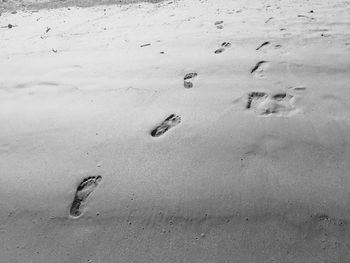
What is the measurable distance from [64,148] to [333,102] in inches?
66.0

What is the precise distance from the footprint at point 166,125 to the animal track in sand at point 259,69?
→ 75cm

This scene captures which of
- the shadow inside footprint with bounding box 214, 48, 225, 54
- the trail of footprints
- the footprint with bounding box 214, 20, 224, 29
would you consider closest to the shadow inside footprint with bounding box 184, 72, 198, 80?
the trail of footprints

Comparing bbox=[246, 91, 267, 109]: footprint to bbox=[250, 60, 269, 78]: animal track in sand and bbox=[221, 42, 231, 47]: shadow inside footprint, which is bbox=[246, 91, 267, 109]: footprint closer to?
bbox=[250, 60, 269, 78]: animal track in sand

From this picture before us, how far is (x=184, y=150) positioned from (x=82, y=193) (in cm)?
59

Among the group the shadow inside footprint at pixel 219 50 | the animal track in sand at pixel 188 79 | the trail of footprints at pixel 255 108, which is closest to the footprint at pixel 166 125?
the trail of footprints at pixel 255 108

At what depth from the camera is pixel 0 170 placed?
1884 mm

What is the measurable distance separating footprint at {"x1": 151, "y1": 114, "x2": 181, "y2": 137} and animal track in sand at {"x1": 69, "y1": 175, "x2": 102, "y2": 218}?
443mm

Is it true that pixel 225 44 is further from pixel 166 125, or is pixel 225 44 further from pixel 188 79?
pixel 166 125

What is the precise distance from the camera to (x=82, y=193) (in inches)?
66.4

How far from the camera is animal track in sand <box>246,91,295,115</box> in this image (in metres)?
2.06

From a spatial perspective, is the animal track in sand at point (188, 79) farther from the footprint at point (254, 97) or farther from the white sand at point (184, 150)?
the footprint at point (254, 97)

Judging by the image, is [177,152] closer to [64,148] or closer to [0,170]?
[64,148]

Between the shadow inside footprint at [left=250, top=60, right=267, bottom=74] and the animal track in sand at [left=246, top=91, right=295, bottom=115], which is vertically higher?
the shadow inside footprint at [left=250, top=60, right=267, bottom=74]

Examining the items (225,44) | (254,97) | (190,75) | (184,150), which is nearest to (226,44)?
(225,44)
